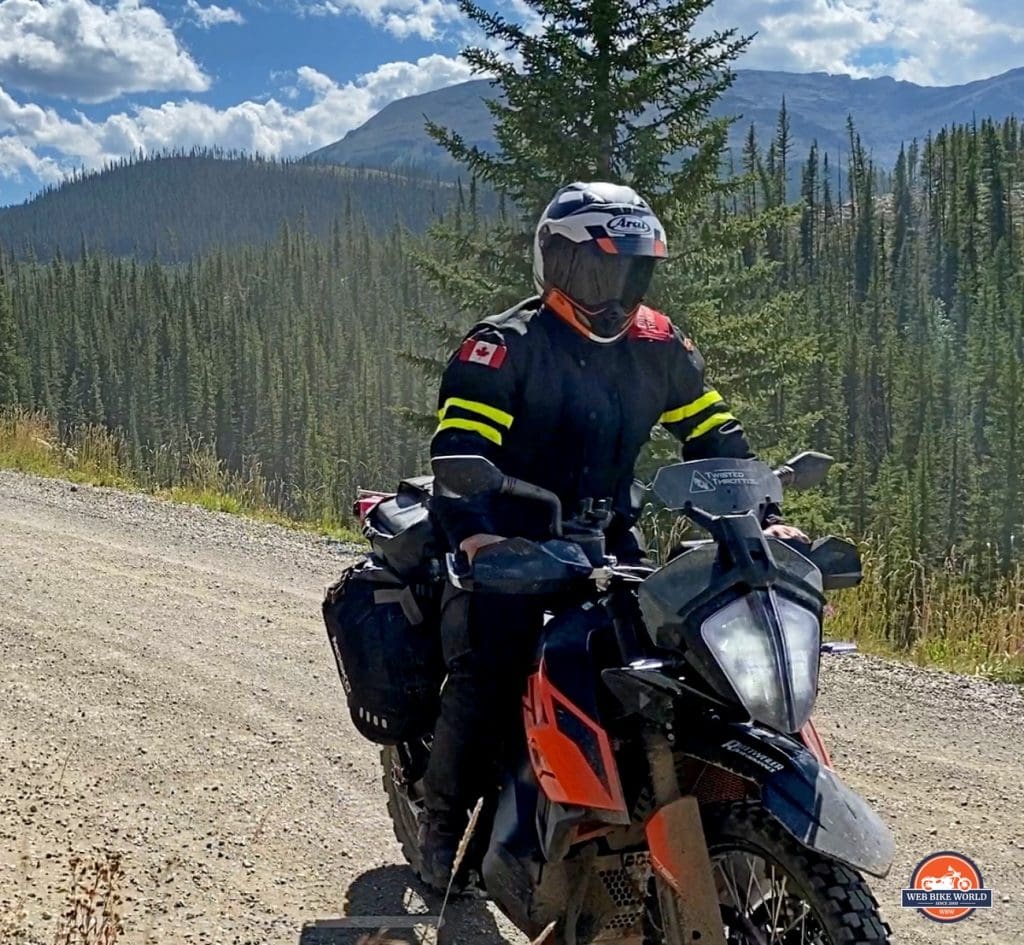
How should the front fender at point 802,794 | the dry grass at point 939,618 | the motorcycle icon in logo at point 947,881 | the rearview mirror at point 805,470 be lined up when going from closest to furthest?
the front fender at point 802,794 < the rearview mirror at point 805,470 < the motorcycle icon in logo at point 947,881 < the dry grass at point 939,618

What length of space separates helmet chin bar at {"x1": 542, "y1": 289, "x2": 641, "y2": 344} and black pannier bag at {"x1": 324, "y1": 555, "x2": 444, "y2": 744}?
100 cm

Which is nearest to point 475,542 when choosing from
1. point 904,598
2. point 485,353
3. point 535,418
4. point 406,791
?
point 535,418

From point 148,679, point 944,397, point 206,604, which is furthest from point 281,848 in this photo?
point 944,397

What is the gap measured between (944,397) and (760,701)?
2975 inches

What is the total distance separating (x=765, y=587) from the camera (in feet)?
7.62

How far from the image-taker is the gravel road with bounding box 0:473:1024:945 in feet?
11.9

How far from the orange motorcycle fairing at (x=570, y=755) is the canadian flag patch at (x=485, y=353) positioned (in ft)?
2.90

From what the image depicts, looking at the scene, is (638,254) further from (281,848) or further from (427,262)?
(427,262)

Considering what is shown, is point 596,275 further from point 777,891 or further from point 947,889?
point 947,889

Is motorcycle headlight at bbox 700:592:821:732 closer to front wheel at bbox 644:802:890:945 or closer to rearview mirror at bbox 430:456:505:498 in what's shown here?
front wheel at bbox 644:802:890:945

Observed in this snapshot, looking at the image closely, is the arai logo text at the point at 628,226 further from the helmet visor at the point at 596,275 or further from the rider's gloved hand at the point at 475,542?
the rider's gloved hand at the point at 475,542

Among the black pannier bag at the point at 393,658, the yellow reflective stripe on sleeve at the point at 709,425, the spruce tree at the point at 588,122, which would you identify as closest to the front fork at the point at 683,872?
the black pannier bag at the point at 393,658

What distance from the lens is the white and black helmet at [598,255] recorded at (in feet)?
9.90

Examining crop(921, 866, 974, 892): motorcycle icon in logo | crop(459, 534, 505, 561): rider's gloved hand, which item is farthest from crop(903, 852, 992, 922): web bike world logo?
crop(459, 534, 505, 561): rider's gloved hand
